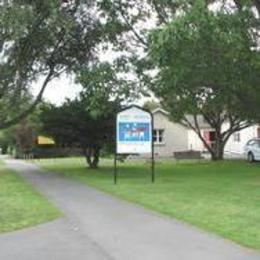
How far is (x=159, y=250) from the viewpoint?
11141 mm

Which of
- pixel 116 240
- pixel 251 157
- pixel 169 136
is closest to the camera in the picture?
pixel 116 240

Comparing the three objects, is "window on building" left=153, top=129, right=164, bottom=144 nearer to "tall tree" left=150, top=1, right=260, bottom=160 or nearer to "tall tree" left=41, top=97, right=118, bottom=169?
"tall tree" left=41, top=97, right=118, bottom=169

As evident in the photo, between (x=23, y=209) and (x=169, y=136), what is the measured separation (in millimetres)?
62209

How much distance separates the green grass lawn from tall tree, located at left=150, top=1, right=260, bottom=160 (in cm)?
734

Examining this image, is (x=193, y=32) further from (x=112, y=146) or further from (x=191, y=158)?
(x=191, y=158)

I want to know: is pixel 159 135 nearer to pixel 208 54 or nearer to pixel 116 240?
pixel 208 54

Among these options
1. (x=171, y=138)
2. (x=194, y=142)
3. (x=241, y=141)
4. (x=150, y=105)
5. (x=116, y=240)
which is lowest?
(x=116, y=240)

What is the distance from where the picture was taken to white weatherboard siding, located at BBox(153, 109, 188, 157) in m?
78.5

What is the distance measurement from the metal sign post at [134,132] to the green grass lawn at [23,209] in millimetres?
4307

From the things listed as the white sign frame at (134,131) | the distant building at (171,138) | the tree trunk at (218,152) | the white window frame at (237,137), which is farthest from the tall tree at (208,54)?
the distant building at (171,138)

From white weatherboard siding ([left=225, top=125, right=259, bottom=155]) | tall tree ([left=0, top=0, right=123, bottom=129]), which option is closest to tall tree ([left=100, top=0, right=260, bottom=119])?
tall tree ([left=0, top=0, right=123, bottom=129])

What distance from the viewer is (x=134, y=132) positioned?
27.3m

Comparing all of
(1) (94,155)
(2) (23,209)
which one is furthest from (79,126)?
(2) (23,209)

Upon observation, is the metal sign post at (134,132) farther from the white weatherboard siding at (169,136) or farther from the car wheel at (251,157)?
the white weatherboard siding at (169,136)
